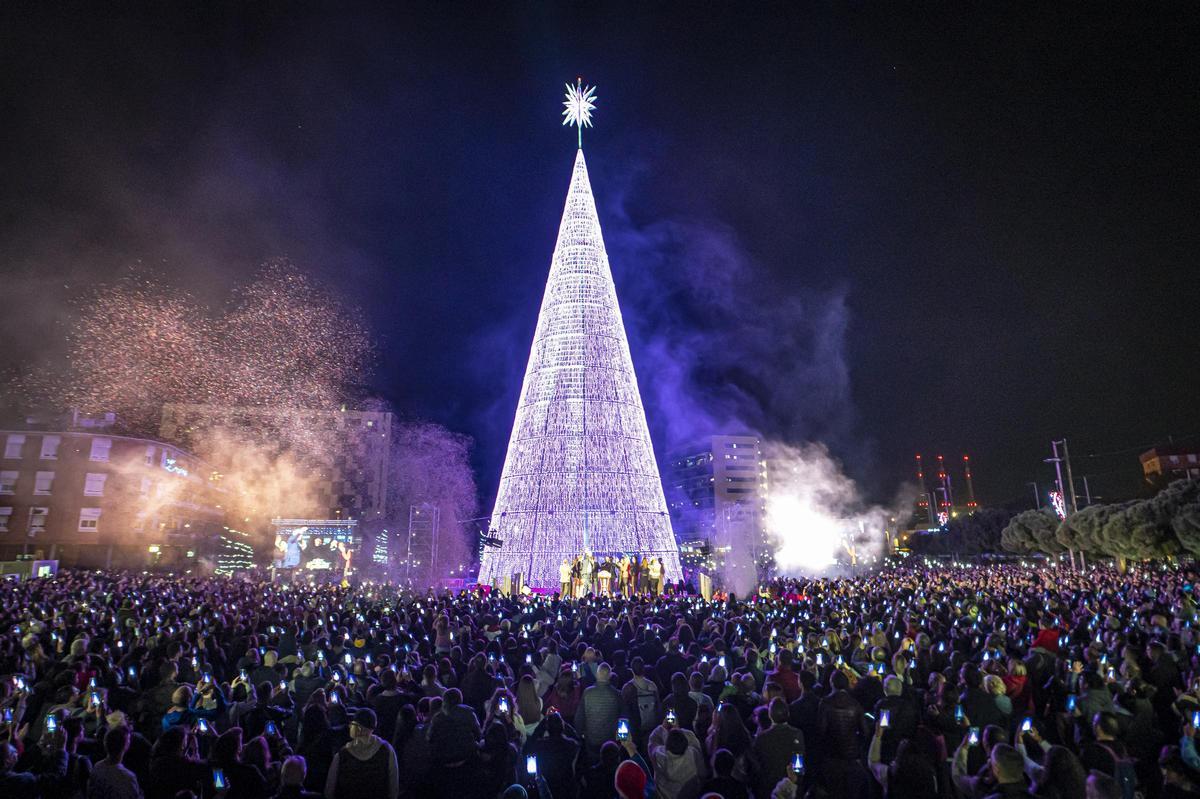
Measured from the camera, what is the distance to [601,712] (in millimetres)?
7742

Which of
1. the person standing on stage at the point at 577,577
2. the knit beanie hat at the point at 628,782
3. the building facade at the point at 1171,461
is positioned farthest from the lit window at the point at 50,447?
the building facade at the point at 1171,461

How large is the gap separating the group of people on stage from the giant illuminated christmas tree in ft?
1.71

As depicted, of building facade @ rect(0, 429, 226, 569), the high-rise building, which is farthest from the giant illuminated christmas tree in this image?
building facade @ rect(0, 429, 226, 569)

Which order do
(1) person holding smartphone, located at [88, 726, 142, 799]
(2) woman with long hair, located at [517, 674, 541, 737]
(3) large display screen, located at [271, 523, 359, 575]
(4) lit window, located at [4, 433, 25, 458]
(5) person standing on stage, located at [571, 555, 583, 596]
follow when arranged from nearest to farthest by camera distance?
(1) person holding smartphone, located at [88, 726, 142, 799] < (2) woman with long hair, located at [517, 674, 541, 737] < (5) person standing on stage, located at [571, 555, 583, 596] < (4) lit window, located at [4, 433, 25, 458] < (3) large display screen, located at [271, 523, 359, 575]

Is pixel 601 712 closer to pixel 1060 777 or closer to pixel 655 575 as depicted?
pixel 1060 777

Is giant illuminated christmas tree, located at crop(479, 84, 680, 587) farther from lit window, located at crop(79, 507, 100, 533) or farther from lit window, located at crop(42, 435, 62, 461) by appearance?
lit window, located at crop(42, 435, 62, 461)

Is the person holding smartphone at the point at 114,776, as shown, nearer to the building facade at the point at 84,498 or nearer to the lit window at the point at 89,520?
the building facade at the point at 84,498

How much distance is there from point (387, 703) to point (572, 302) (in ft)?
74.7

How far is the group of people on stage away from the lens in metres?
27.9

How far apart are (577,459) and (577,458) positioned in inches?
1.7

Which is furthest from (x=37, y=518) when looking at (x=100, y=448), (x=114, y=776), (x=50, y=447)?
(x=114, y=776)

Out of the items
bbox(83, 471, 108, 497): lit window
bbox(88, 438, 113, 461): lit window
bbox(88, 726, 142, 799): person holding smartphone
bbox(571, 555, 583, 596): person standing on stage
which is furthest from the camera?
bbox(88, 438, 113, 461): lit window

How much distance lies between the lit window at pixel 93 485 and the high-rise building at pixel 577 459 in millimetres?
36950

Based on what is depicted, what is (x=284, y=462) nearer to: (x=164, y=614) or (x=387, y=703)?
(x=164, y=614)
